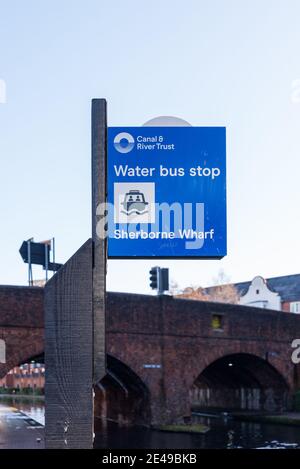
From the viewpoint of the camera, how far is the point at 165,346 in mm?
33844

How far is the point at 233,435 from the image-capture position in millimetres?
30984

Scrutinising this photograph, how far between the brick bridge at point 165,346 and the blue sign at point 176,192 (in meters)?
19.5

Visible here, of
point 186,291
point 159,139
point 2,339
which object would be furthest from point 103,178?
point 186,291

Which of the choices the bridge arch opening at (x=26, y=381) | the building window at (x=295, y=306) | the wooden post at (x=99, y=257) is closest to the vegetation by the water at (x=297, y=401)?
the building window at (x=295, y=306)

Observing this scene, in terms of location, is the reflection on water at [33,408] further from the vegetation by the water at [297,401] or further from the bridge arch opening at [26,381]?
the bridge arch opening at [26,381]

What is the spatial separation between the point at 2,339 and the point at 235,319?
1335 centimetres

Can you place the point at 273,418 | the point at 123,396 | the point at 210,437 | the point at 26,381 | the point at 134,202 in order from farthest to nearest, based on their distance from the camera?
the point at 26,381
the point at 273,418
the point at 123,396
the point at 210,437
the point at 134,202

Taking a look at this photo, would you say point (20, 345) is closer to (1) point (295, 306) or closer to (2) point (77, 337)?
(2) point (77, 337)

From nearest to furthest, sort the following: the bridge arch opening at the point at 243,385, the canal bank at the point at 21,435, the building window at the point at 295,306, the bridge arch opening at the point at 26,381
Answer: the canal bank at the point at 21,435
the bridge arch opening at the point at 243,385
the building window at the point at 295,306
the bridge arch opening at the point at 26,381

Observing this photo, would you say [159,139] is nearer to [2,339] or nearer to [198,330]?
[2,339]

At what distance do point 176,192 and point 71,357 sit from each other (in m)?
2.79

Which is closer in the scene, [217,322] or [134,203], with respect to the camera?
[134,203]

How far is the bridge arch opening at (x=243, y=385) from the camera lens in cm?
4106

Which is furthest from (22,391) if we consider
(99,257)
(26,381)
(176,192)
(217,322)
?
(176,192)
